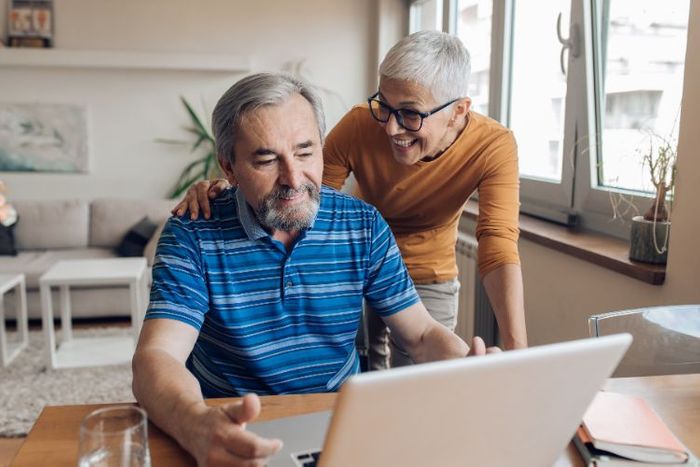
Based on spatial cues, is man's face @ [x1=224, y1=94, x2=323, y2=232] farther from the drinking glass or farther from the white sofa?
the white sofa

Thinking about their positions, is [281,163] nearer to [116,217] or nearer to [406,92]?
[406,92]

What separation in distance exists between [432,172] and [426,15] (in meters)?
3.26

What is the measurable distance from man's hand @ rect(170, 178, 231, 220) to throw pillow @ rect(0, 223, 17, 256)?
3489 millimetres

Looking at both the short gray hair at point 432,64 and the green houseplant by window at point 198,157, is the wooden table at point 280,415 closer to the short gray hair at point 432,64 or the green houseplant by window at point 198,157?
the short gray hair at point 432,64

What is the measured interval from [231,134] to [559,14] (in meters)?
1.81

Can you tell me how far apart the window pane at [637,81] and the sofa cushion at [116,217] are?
3.18 metres

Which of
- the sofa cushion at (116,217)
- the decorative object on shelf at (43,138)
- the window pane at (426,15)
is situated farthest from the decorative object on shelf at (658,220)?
the decorative object on shelf at (43,138)

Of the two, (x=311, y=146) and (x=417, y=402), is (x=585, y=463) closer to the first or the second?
(x=417, y=402)

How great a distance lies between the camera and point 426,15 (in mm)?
4703

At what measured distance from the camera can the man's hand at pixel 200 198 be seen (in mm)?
1351

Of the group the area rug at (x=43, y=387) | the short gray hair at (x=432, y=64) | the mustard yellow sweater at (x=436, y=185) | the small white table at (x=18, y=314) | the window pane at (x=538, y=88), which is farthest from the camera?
the small white table at (x=18, y=314)

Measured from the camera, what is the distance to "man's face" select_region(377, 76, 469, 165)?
60.5 inches

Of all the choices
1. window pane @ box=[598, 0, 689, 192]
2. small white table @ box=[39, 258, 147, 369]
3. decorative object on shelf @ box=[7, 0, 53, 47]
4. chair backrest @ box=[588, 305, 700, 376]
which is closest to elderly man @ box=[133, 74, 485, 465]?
chair backrest @ box=[588, 305, 700, 376]

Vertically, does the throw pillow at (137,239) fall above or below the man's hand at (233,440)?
below
